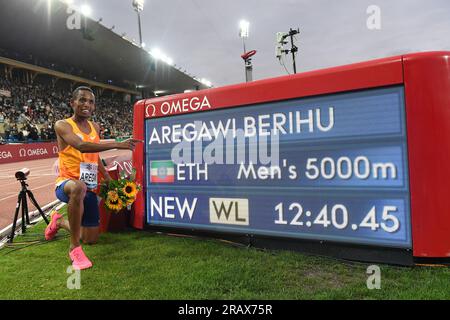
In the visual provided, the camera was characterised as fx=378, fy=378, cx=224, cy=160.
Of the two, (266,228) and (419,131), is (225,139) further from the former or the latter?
(419,131)

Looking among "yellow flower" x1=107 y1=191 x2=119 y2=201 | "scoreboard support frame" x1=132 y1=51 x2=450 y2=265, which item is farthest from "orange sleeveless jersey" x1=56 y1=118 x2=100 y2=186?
"scoreboard support frame" x1=132 y1=51 x2=450 y2=265

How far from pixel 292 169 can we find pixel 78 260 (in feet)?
6.88

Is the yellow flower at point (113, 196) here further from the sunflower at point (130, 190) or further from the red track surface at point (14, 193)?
the red track surface at point (14, 193)

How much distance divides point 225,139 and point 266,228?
97 cm

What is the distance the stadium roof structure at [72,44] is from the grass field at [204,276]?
1398 centimetres

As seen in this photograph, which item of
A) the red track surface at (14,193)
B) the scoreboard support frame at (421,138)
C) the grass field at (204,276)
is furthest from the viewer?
the red track surface at (14,193)

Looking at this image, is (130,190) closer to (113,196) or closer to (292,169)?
(113,196)

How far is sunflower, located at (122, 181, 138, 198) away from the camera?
425cm

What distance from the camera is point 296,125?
3438 mm

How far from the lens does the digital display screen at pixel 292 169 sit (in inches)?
120

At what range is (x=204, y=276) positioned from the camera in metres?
3.00

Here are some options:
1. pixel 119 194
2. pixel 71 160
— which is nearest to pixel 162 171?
pixel 119 194

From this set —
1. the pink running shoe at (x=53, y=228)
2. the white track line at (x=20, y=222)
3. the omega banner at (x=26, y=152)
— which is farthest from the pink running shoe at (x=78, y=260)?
the omega banner at (x=26, y=152)

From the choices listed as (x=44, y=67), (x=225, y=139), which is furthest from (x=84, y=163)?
(x=44, y=67)
